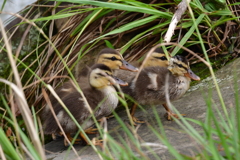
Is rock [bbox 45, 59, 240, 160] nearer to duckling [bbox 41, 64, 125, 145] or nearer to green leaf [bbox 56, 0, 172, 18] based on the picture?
duckling [bbox 41, 64, 125, 145]

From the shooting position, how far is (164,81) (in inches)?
124

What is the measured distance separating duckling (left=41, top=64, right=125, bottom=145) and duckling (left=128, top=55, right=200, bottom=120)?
25 centimetres

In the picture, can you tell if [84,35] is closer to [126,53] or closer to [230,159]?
[126,53]

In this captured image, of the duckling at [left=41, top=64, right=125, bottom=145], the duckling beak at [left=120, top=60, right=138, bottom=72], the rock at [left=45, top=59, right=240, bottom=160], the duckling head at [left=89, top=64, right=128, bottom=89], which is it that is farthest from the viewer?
the duckling beak at [left=120, top=60, right=138, bottom=72]

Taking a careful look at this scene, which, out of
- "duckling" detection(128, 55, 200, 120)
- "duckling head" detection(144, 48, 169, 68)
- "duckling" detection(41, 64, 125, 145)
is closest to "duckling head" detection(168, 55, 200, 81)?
"duckling" detection(128, 55, 200, 120)

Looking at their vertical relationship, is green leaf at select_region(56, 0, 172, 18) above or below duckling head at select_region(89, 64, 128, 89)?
above

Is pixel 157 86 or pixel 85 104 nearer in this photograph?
pixel 85 104

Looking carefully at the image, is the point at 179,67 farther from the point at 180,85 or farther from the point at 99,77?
the point at 99,77

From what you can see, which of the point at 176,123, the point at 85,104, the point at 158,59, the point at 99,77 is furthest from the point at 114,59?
the point at 176,123

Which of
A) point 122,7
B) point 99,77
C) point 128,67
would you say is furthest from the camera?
point 128,67

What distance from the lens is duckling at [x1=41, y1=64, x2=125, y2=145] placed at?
2967 mm

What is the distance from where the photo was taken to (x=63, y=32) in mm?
4223

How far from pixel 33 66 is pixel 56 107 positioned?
136 centimetres

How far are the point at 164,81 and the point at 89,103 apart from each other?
25.9 inches
